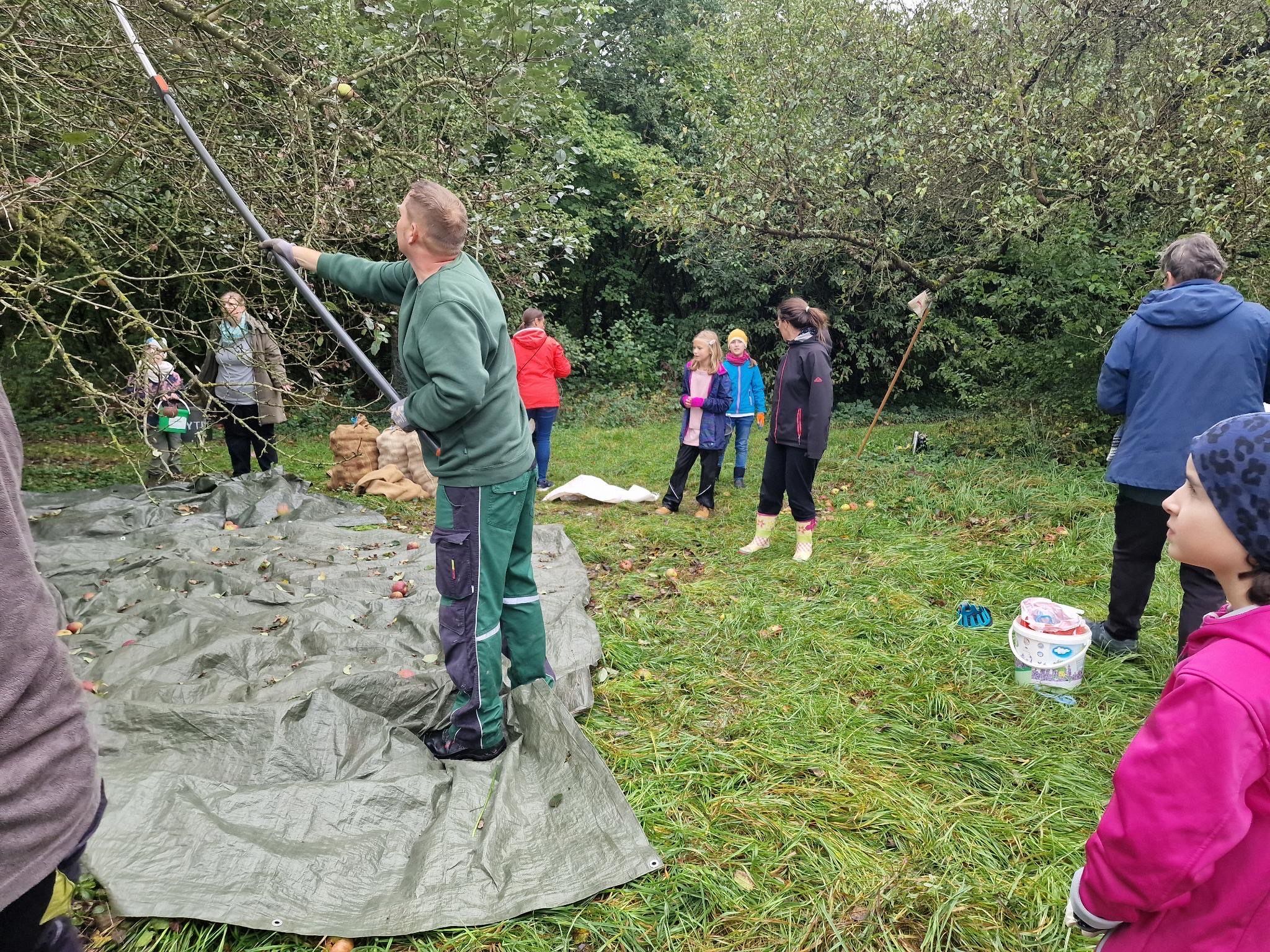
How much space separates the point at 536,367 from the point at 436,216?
548 centimetres

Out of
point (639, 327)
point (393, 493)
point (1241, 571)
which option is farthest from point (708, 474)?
point (639, 327)

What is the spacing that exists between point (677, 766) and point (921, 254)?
41.0 feet

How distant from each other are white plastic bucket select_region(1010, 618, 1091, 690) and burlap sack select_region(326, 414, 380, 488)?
6398 mm

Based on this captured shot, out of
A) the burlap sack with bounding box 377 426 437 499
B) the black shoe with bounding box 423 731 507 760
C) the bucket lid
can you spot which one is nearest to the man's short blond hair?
the black shoe with bounding box 423 731 507 760

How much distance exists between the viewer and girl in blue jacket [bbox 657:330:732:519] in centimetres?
739

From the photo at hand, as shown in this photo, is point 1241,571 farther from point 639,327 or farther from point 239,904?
point 639,327

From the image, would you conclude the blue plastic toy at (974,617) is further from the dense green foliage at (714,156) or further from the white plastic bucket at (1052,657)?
the dense green foliage at (714,156)

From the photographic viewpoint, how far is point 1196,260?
349 cm

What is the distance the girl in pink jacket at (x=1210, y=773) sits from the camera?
1.20 meters

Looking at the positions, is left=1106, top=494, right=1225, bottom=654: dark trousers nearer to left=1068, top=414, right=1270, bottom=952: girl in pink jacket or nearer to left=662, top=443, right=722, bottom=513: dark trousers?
left=1068, top=414, right=1270, bottom=952: girl in pink jacket

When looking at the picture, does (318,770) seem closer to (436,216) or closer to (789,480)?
(436,216)

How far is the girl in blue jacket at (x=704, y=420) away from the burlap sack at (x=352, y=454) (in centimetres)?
313

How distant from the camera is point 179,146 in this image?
4801 mm

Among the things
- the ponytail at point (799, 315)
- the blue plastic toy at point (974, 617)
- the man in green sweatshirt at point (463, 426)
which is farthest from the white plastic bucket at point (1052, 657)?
the ponytail at point (799, 315)
